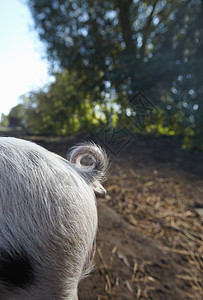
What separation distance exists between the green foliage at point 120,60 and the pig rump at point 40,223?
10.5 ft

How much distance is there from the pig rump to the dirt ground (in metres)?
0.88

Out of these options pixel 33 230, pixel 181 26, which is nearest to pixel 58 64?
pixel 181 26

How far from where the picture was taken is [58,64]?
545cm

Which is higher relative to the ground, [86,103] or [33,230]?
[86,103]

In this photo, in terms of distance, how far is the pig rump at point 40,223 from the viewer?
A: 2.23 feet

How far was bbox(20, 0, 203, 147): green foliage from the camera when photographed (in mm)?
4055

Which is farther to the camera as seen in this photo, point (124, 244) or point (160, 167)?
point (160, 167)

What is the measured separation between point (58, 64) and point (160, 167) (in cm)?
362

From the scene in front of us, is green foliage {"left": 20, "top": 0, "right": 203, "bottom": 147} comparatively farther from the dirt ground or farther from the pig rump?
the pig rump

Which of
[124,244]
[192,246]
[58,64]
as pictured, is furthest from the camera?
[58,64]

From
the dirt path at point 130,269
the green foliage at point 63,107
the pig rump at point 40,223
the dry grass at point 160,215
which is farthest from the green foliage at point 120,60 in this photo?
the pig rump at point 40,223

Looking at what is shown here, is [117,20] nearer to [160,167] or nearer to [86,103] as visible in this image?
[86,103]

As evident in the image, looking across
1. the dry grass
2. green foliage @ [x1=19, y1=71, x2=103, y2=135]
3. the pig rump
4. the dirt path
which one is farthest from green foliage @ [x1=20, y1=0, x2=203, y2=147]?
the pig rump

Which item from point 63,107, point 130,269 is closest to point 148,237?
point 130,269
